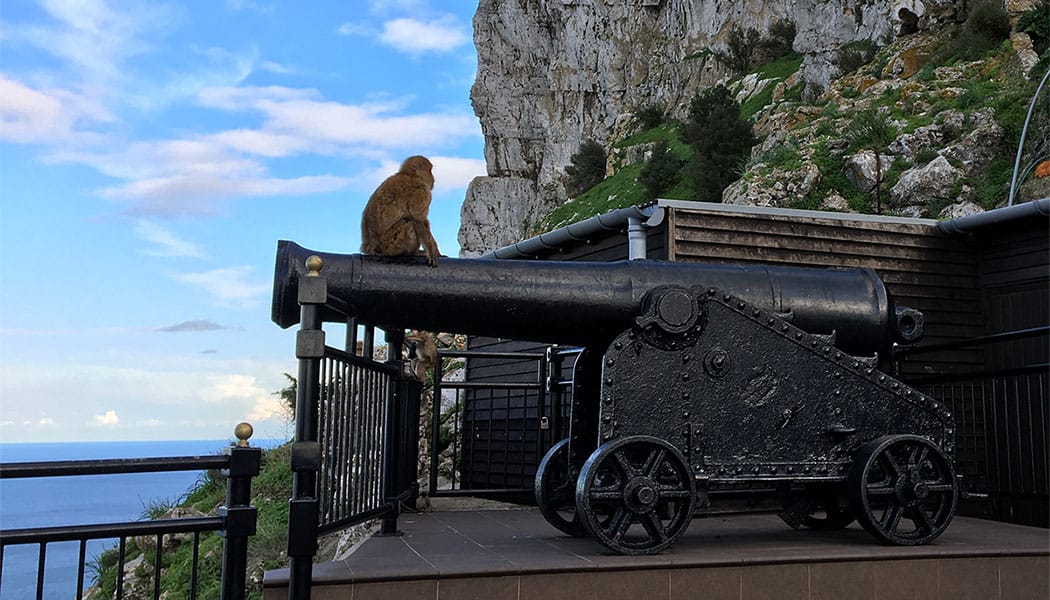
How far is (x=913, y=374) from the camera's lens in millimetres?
8383

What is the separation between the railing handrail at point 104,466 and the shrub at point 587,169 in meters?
45.6

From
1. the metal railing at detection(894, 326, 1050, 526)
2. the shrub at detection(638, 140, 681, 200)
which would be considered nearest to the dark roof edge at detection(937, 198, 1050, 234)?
the metal railing at detection(894, 326, 1050, 526)

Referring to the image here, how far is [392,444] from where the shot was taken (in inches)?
203

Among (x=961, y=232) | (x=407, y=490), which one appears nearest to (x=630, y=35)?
(x=961, y=232)

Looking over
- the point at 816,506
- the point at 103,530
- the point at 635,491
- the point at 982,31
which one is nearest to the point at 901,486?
the point at 816,506

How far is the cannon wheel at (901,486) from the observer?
470 centimetres

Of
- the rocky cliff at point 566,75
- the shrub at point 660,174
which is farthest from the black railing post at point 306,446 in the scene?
the rocky cliff at point 566,75

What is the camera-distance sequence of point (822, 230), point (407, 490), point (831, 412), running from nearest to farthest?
1. point (831, 412)
2. point (407, 490)
3. point (822, 230)

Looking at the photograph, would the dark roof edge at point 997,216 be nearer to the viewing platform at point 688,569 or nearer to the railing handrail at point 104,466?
the viewing platform at point 688,569

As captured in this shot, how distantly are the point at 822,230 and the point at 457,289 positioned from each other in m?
4.68

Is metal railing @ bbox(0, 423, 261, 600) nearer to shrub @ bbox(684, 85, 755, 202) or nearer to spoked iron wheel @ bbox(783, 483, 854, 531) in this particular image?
spoked iron wheel @ bbox(783, 483, 854, 531)

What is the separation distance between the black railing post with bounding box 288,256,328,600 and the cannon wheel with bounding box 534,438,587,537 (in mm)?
1641

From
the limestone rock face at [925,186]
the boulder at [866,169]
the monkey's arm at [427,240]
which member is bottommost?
the monkey's arm at [427,240]

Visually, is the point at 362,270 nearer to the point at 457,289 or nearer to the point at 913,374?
the point at 457,289
